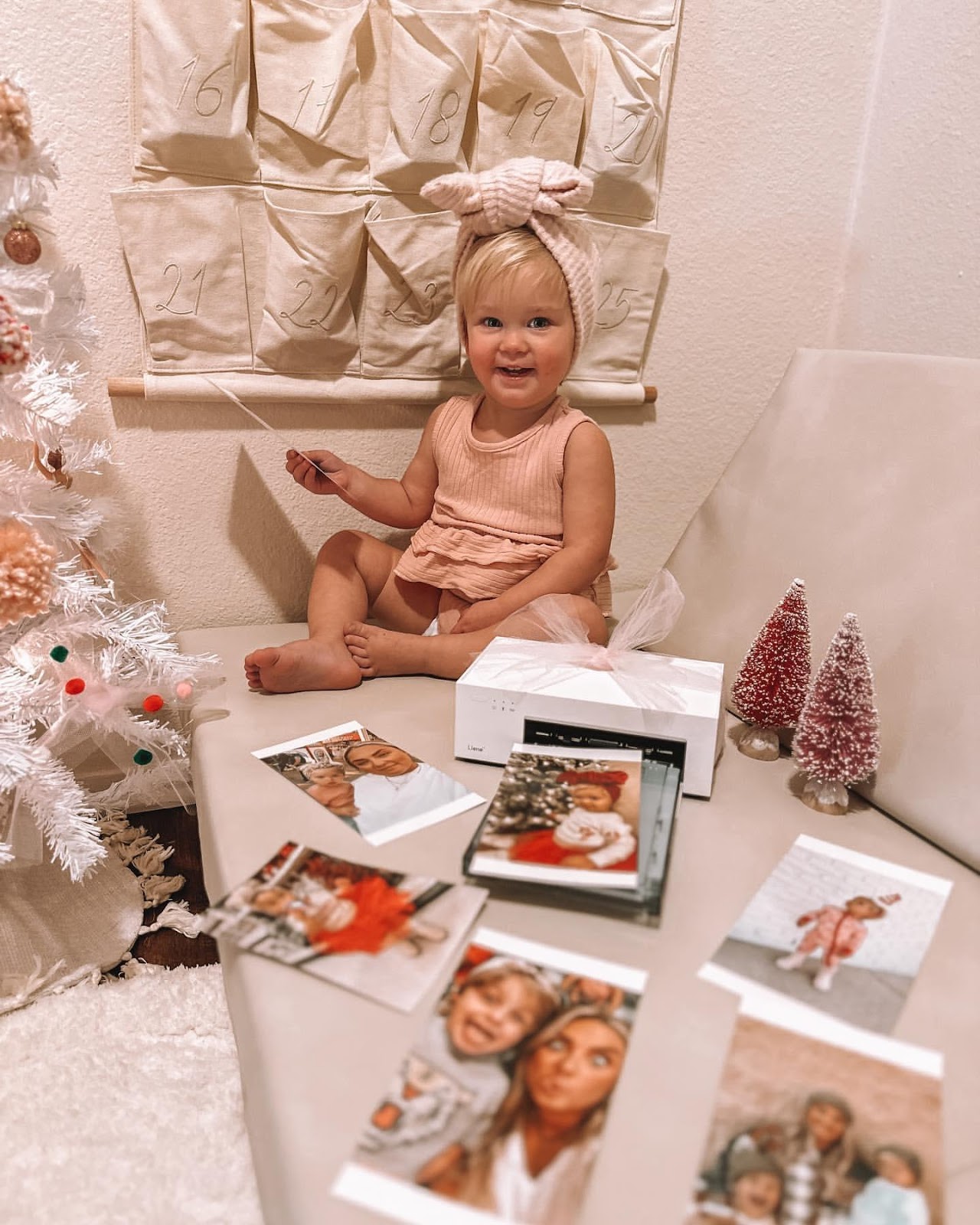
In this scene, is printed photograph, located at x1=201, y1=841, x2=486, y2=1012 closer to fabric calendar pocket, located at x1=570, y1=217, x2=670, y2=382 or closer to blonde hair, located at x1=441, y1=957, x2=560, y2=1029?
blonde hair, located at x1=441, y1=957, x2=560, y2=1029

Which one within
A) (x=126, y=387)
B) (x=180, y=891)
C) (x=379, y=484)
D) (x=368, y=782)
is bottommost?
(x=180, y=891)

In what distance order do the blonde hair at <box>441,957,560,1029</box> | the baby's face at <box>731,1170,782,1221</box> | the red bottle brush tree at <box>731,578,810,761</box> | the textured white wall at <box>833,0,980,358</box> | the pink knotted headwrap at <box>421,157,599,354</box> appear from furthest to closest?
the textured white wall at <box>833,0,980,358</box> < the pink knotted headwrap at <box>421,157,599,354</box> < the red bottle brush tree at <box>731,578,810,761</box> < the blonde hair at <box>441,957,560,1029</box> < the baby's face at <box>731,1170,782,1221</box>

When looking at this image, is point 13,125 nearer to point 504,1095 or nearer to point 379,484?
point 379,484

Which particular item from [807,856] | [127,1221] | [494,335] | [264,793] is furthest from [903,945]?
[494,335]

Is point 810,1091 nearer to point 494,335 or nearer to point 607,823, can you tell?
point 607,823

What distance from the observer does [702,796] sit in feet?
3.01

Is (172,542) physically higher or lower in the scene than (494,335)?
lower

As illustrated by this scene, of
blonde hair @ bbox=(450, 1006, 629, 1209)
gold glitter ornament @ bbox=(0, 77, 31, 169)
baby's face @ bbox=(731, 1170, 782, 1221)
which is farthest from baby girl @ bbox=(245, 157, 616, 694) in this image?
baby's face @ bbox=(731, 1170, 782, 1221)

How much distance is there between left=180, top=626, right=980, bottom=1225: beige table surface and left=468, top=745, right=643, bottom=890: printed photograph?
35mm

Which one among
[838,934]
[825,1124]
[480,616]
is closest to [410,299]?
[480,616]

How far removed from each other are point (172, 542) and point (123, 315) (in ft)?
1.04

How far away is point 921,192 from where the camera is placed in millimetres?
1366

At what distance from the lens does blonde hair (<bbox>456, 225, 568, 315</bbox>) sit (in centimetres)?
109

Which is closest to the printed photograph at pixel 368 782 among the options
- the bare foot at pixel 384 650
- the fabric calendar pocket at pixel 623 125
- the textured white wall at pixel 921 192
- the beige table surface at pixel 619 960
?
the beige table surface at pixel 619 960
